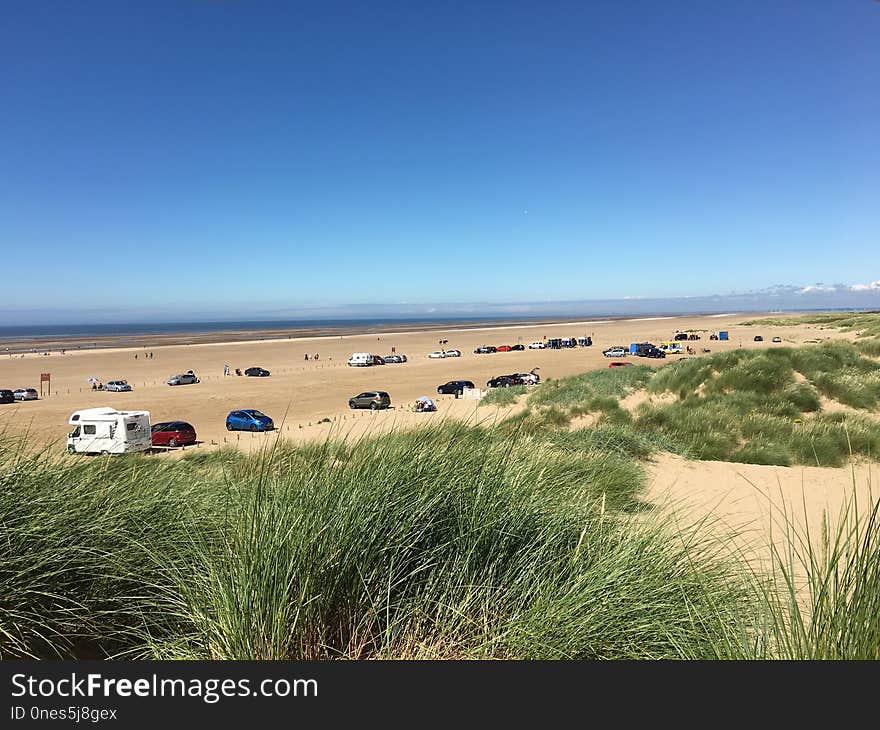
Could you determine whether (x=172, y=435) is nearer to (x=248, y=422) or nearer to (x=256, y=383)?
(x=248, y=422)

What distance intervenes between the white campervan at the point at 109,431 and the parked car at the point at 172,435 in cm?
52

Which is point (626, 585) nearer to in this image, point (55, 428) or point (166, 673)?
point (166, 673)

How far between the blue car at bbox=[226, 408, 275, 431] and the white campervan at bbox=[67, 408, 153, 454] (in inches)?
179

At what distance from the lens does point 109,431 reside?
1783cm

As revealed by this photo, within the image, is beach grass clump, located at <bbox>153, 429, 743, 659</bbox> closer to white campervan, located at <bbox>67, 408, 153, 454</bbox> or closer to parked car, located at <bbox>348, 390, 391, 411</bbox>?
white campervan, located at <bbox>67, 408, 153, 454</bbox>

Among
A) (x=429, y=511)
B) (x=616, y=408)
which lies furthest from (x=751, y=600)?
(x=616, y=408)

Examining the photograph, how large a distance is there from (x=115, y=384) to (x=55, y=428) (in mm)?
16747

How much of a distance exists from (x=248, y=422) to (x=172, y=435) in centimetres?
391

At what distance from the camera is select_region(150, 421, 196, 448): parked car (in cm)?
1992

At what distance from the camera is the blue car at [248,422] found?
75.4ft

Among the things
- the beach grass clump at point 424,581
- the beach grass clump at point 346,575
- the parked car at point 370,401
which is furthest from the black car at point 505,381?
the beach grass clump at point 424,581

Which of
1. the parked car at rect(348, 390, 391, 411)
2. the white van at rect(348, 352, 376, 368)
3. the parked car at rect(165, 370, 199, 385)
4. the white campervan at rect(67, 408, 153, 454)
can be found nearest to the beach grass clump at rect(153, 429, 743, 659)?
the white campervan at rect(67, 408, 153, 454)

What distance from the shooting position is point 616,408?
14.3m

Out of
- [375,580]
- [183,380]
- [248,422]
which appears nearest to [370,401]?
[248,422]
